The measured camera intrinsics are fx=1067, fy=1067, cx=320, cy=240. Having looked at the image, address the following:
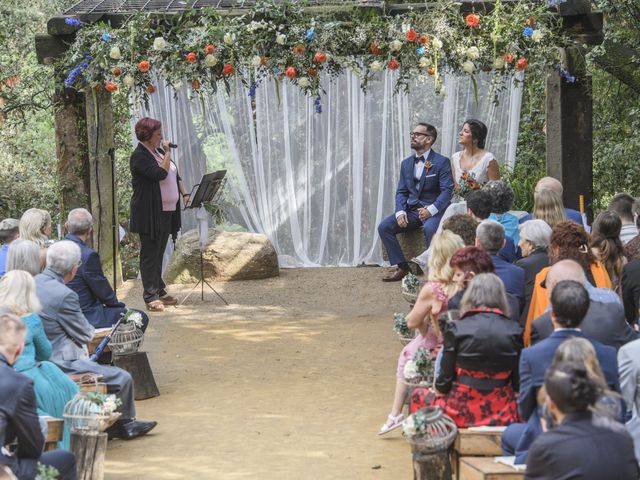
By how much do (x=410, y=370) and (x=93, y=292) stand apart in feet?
8.39

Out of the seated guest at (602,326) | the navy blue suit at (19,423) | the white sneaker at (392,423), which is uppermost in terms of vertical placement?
the seated guest at (602,326)

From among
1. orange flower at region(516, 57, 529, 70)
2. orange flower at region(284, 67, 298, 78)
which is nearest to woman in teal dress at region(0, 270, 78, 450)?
orange flower at region(284, 67, 298, 78)

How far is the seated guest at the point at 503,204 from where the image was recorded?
7.44 m

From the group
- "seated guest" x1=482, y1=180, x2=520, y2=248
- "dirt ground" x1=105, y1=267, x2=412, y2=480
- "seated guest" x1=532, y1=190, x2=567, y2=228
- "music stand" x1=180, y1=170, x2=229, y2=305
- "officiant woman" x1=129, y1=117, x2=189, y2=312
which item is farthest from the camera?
"music stand" x1=180, y1=170, x2=229, y2=305

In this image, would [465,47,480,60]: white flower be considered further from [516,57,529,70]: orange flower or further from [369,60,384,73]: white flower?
[369,60,384,73]: white flower

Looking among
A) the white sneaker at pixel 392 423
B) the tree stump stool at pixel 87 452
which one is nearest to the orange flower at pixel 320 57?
the white sneaker at pixel 392 423

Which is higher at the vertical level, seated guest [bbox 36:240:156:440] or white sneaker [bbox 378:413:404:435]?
seated guest [bbox 36:240:156:440]

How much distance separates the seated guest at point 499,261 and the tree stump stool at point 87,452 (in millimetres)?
2412

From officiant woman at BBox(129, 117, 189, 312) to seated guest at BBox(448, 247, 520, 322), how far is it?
5002 millimetres

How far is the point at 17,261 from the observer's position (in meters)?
6.13

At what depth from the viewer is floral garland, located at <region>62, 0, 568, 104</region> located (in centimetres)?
960

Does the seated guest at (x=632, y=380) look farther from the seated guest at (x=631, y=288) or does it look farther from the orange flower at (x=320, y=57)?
the orange flower at (x=320, y=57)

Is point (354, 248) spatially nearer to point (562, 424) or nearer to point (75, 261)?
point (75, 261)

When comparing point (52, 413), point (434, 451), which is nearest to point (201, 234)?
point (52, 413)
